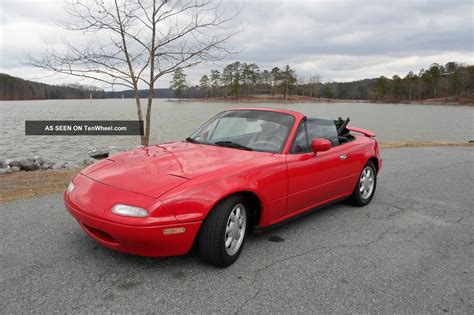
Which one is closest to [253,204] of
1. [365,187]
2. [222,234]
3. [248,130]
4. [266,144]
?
[222,234]

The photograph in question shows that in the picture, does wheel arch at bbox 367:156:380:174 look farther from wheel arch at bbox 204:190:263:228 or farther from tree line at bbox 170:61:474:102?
tree line at bbox 170:61:474:102

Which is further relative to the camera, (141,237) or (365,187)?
(365,187)

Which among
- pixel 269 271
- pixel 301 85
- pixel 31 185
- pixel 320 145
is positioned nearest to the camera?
pixel 269 271

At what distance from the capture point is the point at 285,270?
2896 mm

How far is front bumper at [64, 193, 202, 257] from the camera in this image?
249 cm

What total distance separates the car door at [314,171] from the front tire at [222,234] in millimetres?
757

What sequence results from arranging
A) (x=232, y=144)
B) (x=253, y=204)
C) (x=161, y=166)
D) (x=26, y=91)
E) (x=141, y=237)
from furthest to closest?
1. (x=26, y=91)
2. (x=232, y=144)
3. (x=253, y=204)
4. (x=161, y=166)
5. (x=141, y=237)

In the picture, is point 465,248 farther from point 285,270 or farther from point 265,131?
point 265,131

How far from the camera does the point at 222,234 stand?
9.02ft

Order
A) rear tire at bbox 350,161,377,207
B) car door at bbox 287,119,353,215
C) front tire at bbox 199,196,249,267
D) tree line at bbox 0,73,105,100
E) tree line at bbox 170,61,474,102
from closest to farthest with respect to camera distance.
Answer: front tire at bbox 199,196,249,267 → car door at bbox 287,119,353,215 → rear tire at bbox 350,161,377,207 → tree line at bbox 0,73,105,100 → tree line at bbox 170,61,474,102

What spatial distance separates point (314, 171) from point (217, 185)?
143 cm

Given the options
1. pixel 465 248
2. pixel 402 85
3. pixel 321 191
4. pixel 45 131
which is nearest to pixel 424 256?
pixel 465 248

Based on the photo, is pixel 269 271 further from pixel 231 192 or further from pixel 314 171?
pixel 314 171

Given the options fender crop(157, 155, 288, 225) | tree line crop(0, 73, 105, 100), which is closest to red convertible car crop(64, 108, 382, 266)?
fender crop(157, 155, 288, 225)
